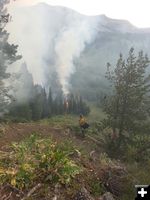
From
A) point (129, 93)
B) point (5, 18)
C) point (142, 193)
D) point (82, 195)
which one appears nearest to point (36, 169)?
point (82, 195)

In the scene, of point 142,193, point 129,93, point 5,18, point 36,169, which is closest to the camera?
point 142,193

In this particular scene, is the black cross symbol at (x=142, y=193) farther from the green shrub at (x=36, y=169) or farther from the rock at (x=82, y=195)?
the green shrub at (x=36, y=169)

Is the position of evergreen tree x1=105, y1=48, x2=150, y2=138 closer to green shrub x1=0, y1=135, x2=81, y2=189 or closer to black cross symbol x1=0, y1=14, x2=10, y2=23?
black cross symbol x1=0, y1=14, x2=10, y2=23

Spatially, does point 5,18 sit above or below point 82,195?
above

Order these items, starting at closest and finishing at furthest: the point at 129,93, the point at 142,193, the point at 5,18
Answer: the point at 142,193 → the point at 129,93 → the point at 5,18

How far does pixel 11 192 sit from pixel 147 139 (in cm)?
1503

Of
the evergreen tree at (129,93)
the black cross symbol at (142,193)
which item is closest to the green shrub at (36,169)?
the black cross symbol at (142,193)

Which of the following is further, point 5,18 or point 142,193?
point 5,18

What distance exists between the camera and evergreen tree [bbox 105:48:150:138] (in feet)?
87.2

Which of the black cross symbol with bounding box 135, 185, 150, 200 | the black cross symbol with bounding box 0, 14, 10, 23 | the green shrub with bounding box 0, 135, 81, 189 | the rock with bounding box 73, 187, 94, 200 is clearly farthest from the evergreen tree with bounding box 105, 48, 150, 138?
the black cross symbol with bounding box 135, 185, 150, 200

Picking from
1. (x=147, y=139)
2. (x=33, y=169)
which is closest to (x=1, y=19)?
(x=147, y=139)

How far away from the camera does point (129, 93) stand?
1060 inches

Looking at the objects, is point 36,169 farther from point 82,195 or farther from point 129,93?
point 129,93

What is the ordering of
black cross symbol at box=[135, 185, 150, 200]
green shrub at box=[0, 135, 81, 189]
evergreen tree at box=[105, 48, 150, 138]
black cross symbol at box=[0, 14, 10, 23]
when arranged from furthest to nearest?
black cross symbol at box=[0, 14, 10, 23], evergreen tree at box=[105, 48, 150, 138], green shrub at box=[0, 135, 81, 189], black cross symbol at box=[135, 185, 150, 200]
